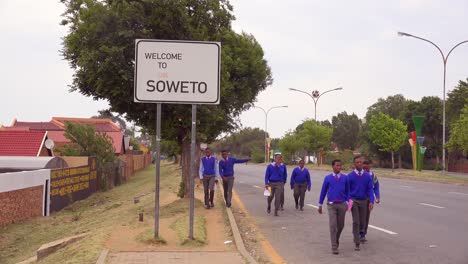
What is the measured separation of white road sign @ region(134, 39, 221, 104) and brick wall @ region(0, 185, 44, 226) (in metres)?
6.94

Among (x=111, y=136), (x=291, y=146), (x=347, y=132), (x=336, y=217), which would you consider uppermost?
(x=347, y=132)

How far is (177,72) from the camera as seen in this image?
31.2 feet

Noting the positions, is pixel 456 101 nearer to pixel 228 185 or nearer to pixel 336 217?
pixel 228 185

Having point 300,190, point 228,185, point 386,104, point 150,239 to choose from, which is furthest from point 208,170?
point 386,104

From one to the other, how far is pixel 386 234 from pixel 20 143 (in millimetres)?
25451

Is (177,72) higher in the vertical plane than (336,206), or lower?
higher

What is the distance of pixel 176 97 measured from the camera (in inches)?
372

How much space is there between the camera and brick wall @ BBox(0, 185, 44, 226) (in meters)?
14.7

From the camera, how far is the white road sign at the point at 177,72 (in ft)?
30.8

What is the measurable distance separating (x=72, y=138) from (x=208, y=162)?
20.2 m

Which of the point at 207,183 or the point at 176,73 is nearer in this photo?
the point at 176,73

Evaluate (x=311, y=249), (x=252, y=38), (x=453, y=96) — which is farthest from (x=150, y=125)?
(x=453, y=96)

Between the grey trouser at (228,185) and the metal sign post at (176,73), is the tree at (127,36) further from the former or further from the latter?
the metal sign post at (176,73)

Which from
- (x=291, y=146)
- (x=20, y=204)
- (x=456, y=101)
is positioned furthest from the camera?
(x=291, y=146)
